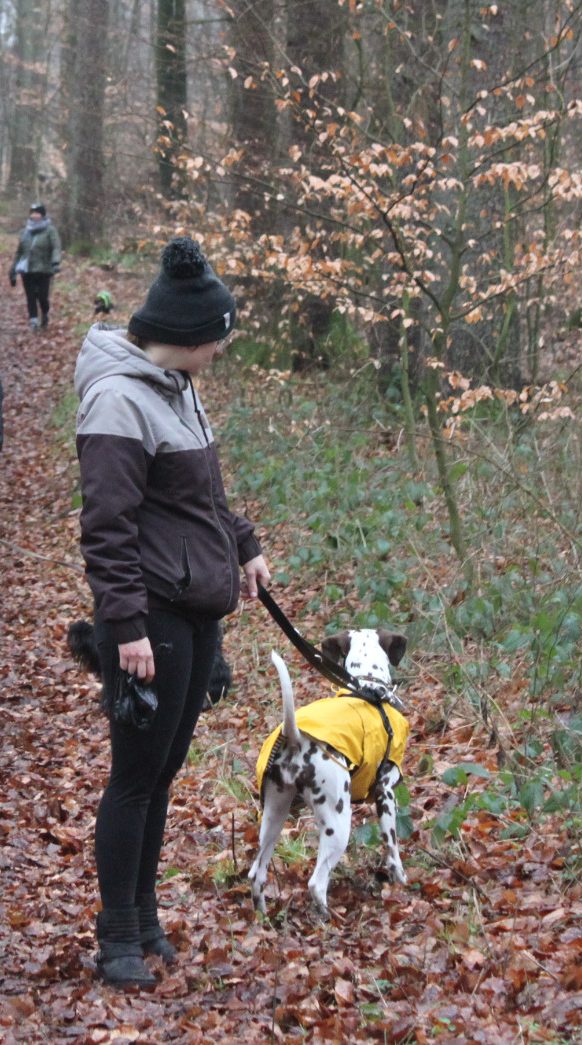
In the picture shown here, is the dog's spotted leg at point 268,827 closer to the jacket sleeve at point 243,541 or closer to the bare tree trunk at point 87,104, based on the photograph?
the jacket sleeve at point 243,541

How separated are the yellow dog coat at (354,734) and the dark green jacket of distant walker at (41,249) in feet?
57.9

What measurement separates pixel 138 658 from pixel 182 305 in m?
1.17

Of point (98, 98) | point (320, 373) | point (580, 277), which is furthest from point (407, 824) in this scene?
point (98, 98)

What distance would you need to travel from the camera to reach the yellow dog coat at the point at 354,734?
4.50 m

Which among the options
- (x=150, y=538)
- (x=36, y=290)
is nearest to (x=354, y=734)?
(x=150, y=538)

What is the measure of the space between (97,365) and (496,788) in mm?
2847

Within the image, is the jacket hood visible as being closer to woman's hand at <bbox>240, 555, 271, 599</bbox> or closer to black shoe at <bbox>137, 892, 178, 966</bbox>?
woman's hand at <bbox>240, 555, 271, 599</bbox>

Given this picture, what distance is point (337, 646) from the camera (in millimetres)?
5309

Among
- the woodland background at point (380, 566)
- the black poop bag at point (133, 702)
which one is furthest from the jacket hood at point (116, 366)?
the woodland background at point (380, 566)

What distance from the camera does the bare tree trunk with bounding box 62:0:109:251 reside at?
24562mm

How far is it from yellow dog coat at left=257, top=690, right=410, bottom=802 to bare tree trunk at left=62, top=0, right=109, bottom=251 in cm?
1985

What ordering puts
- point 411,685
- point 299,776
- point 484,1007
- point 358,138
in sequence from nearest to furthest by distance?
point 484,1007, point 299,776, point 411,685, point 358,138

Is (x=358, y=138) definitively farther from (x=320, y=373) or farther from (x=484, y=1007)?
(x=484, y=1007)

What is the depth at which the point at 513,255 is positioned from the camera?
10.3 metres
